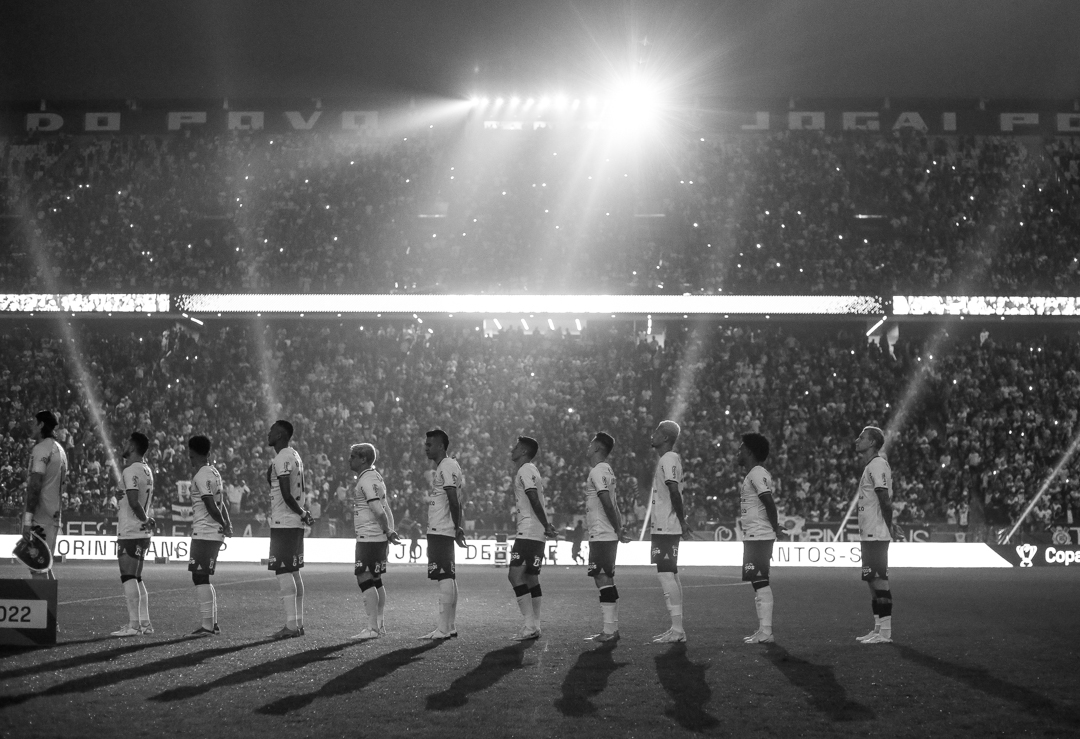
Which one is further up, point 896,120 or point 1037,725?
point 896,120

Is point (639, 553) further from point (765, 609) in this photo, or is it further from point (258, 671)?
point (258, 671)

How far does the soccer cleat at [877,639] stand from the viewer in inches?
487

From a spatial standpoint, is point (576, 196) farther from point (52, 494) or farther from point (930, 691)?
point (930, 691)

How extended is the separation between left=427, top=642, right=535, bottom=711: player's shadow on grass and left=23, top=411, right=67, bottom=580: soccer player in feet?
17.1

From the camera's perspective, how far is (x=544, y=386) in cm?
3616

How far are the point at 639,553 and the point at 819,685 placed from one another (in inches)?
794

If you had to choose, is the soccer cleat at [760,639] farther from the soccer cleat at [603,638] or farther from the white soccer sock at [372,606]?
the white soccer sock at [372,606]

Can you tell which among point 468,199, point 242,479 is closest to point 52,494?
point 242,479


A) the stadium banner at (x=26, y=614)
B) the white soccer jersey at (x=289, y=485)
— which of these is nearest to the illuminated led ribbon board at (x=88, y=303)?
the white soccer jersey at (x=289, y=485)

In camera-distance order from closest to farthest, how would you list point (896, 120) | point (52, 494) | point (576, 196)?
point (52, 494)
point (576, 196)
point (896, 120)

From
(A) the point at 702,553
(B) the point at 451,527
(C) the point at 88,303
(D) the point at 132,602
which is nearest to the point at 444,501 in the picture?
(B) the point at 451,527

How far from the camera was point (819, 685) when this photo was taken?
9477 millimetres

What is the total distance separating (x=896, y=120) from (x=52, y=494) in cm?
4032

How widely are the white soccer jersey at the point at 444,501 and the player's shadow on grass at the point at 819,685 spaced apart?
3.89m
